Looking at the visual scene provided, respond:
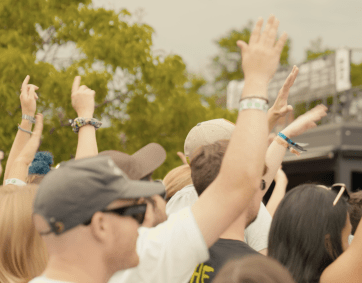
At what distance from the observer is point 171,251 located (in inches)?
65.6

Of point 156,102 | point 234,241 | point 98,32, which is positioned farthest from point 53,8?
point 234,241

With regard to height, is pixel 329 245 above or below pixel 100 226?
below

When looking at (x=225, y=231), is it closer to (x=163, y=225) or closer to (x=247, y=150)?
(x=163, y=225)

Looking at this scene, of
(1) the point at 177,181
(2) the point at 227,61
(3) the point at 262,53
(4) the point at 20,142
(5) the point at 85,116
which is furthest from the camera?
(2) the point at 227,61

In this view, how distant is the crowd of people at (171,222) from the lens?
1.49m

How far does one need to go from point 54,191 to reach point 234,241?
3.78 ft

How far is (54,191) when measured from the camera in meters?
1.47

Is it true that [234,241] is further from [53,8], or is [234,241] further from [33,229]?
[53,8]

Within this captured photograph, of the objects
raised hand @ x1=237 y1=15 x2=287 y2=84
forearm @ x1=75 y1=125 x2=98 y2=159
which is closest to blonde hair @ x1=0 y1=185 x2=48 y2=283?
forearm @ x1=75 y1=125 x2=98 y2=159

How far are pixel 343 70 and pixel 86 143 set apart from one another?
1247cm

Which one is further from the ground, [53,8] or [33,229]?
[53,8]

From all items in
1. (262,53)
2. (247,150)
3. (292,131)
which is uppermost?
(262,53)

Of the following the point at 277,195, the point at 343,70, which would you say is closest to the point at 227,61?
the point at 343,70

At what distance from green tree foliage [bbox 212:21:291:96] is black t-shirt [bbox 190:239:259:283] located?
137 ft
